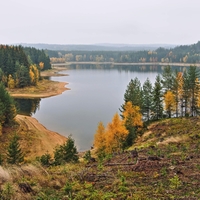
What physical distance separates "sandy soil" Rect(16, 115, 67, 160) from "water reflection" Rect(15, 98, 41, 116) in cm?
1330

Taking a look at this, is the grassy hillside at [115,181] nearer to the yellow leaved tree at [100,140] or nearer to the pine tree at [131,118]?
the yellow leaved tree at [100,140]

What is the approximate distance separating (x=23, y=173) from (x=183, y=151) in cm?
1285

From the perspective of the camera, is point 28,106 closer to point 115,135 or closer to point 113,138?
point 113,138

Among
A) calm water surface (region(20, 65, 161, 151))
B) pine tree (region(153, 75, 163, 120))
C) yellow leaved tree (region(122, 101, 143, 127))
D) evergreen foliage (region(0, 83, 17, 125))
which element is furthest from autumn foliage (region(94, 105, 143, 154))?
evergreen foliage (region(0, 83, 17, 125))

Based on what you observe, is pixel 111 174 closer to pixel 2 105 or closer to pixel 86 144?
pixel 86 144

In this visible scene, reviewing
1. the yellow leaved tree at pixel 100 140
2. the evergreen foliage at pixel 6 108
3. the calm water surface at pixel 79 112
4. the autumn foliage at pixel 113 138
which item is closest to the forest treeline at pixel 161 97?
the autumn foliage at pixel 113 138

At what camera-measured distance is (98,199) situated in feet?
36.6

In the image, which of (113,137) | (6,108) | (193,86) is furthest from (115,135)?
(6,108)

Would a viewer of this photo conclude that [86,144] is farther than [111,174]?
Yes

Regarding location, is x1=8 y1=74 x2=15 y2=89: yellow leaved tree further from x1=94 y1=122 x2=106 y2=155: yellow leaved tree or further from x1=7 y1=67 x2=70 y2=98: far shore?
x1=94 y1=122 x2=106 y2=155: yellow leaved tree

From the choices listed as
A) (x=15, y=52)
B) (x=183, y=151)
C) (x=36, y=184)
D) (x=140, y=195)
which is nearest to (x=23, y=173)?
(x=36, y=184)

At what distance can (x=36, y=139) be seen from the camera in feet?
133

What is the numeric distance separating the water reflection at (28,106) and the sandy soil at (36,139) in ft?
43.6

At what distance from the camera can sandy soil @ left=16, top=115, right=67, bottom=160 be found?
36.7 metres
